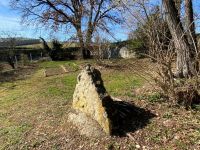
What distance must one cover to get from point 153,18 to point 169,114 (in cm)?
190

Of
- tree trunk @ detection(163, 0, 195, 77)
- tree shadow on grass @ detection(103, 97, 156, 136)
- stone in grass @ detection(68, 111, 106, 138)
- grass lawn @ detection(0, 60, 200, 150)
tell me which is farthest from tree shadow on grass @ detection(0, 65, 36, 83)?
tree shadow on grass @ detection(103, 97, 156, 136)

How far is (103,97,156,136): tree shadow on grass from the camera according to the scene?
16.5ft

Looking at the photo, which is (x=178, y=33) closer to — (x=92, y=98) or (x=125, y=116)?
(x=125, y=116)

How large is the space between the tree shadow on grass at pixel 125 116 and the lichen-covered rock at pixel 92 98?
0.09 metres

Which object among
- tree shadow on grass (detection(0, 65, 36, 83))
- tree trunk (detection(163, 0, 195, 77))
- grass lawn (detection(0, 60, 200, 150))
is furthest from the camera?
tree shadow on grass (detection(0, 65, 36, 83))

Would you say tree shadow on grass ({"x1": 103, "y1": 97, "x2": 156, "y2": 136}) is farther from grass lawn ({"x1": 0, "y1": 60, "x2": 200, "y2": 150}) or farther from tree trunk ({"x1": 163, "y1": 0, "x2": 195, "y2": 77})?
tree trunk ({"x1": 163, "y1": 0, "x2": 195, "y2": 77})

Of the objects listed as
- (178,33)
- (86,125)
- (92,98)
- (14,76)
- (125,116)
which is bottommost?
(14,76)

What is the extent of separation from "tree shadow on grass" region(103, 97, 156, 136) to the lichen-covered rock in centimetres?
9

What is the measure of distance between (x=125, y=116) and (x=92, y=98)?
69cm

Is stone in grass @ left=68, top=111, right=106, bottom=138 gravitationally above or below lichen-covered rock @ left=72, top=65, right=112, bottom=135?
below

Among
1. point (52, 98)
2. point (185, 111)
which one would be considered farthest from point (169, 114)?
point (52, 98)

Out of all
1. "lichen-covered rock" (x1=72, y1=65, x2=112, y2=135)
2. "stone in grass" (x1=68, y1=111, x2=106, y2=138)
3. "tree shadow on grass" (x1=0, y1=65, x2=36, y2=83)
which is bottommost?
"tree shadow on grass" (x1=0, y1=65, x2=36, y2=83)

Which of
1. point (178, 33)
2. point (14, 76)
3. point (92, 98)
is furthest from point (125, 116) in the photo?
point (14, 76)

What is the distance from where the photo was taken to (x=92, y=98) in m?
5.36
